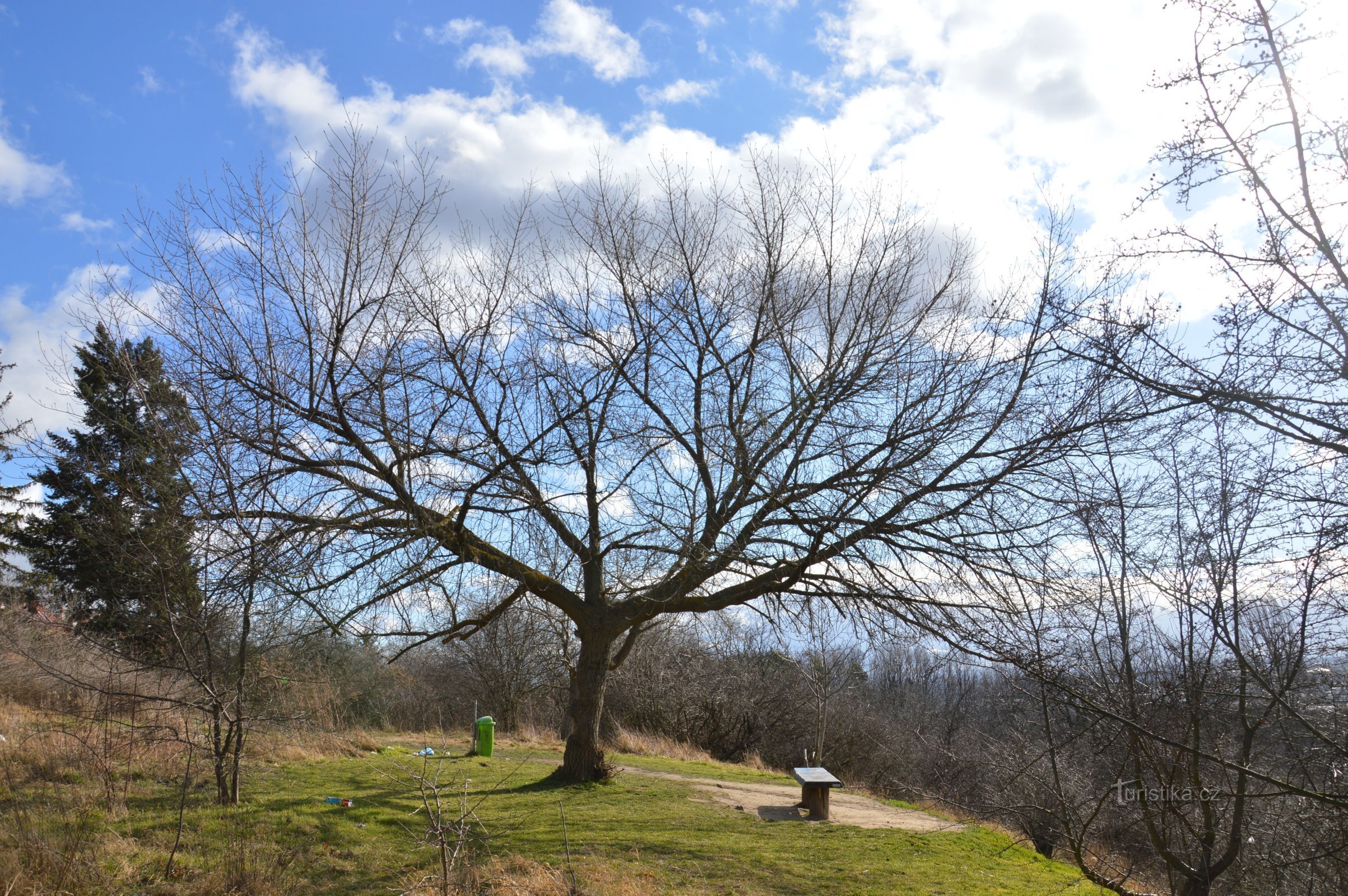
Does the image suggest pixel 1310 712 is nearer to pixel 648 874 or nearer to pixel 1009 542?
pixel 1009 542

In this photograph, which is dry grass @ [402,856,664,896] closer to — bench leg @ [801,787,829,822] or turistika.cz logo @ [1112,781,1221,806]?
turistika.cz logo @ [1112,781,1221,806]

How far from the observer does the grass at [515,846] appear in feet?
22.6

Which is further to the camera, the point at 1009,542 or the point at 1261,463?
the point at 1009,542

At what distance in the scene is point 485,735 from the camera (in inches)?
653

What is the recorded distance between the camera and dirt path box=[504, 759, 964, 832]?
12.6 meters

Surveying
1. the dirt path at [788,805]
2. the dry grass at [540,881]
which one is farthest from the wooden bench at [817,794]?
the dry grass at [540,881]

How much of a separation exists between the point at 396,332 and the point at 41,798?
6113 millimetres

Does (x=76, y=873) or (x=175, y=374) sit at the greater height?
(x=175, y=374)

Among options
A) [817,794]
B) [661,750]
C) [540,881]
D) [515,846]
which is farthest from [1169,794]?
[661,750]

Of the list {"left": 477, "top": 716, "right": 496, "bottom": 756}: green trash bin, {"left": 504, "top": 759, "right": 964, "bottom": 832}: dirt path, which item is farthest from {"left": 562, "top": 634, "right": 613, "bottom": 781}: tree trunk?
{"left": 477, "top": 716, "right": 496, "bottom": 756}: green trash bin

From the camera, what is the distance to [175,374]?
888 cm

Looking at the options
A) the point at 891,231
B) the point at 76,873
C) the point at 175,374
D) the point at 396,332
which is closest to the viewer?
the point at 76,873

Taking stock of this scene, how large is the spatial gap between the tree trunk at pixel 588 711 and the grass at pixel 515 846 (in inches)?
14.7


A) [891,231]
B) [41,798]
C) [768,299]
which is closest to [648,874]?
[41,798]
